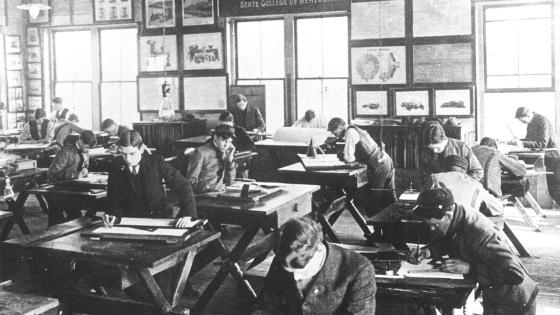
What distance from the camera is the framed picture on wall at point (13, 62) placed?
13500 mm

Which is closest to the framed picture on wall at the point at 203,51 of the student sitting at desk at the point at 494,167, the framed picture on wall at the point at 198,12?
the framed picture on wall at the point at 198,12

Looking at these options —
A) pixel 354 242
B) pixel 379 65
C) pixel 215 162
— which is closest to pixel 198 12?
pixel 379 65

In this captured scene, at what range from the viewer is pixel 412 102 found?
10438 millimetres

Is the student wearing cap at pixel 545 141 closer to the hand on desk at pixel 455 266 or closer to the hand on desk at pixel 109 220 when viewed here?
the hand on desk at pixel 455 266

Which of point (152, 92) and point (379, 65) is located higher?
point (379, 65)

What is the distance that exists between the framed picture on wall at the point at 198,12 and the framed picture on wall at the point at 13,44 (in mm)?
4020

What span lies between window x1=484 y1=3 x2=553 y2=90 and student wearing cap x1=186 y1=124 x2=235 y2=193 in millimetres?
5650

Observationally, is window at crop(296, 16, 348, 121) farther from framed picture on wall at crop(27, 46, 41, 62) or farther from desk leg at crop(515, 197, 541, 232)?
framed picture on wall at crop(27, 46, 41, 62)

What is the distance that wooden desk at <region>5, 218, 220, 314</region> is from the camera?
11.8 feet

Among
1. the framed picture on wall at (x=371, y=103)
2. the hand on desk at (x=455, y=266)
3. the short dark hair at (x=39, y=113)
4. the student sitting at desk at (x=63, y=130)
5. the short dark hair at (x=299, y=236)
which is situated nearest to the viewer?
the short dark hair at (x=299, y=236)

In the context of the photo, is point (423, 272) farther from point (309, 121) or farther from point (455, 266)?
point (309, 121)

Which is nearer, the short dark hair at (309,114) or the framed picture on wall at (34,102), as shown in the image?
the short dark hair at (309,114)

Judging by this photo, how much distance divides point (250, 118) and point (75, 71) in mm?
4466

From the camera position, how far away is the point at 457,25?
1006 cm
